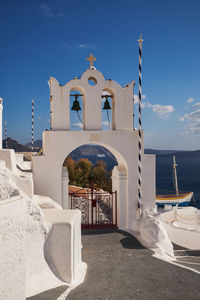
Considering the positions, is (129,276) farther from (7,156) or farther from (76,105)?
(76,105)

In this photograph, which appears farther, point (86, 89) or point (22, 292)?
point (86, 89)

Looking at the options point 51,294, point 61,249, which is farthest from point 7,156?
point 51,294

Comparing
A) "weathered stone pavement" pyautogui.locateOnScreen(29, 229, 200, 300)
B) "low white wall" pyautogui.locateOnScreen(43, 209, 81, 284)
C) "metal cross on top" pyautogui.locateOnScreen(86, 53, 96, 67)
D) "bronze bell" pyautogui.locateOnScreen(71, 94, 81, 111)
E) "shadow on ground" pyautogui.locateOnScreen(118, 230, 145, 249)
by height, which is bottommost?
"shadow on ground" pyautogui.locateOnScreen(118, 230, 145, 249)

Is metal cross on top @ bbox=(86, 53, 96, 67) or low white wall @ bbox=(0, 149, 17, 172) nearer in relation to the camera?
low white wall @ bbox=(0, 149, 17, 172)

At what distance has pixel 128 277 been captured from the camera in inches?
222

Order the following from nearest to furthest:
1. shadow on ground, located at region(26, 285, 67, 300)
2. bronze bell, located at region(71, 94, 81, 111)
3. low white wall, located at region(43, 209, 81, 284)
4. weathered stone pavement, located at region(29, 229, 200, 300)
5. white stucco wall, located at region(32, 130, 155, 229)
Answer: shadow on ground, located at region(26, 285, 67, 300) → weathered stone pavement, located at region(29, 229, 200, 300) → low white wall, located at region(43, 209, 81, 284) → white stucco wall, located at region(32, 130, 155, 229) → bronze bell, located at region(71, 94, 81, 111)

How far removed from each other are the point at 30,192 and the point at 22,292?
333cm

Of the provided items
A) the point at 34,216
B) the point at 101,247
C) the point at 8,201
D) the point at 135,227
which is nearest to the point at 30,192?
the point at 34,216

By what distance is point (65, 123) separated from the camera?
9.22m

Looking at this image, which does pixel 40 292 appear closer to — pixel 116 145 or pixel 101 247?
pixel 101 247

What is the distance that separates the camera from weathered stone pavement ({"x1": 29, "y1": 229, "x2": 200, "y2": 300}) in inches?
188

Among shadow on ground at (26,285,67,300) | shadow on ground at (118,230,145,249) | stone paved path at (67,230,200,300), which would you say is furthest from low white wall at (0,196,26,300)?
shadow on ground at (118,230,145,249)

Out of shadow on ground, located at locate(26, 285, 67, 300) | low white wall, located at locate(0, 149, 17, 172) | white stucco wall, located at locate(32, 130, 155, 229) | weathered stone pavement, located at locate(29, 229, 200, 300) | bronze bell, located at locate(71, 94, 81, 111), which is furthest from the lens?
bronze bell, located at locate(71, 94, 81, 111)

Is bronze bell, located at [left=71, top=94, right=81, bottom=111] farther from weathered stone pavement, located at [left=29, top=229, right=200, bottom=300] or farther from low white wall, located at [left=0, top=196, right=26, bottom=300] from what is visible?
low white wall, located at [left=0, top=196, right=26, bottom=300]
